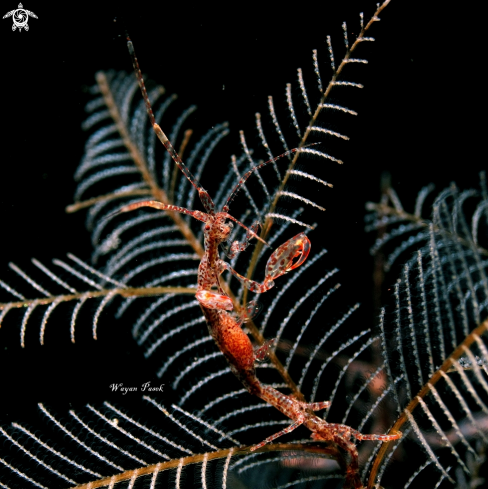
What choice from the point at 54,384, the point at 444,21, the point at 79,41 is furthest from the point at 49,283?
the point at 444,21

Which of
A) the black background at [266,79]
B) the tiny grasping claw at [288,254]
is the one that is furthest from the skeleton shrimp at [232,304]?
the black background at [266,79]

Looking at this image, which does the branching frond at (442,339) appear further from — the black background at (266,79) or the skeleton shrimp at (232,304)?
the black background at (266,79)

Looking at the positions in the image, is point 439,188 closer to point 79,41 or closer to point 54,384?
point 79,41

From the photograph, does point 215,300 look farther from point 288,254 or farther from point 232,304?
point 288,254

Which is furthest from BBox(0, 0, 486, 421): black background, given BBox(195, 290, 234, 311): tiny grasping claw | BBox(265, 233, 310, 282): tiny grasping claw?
BBox(195, 290, 234, 311): tiny grasping claw
